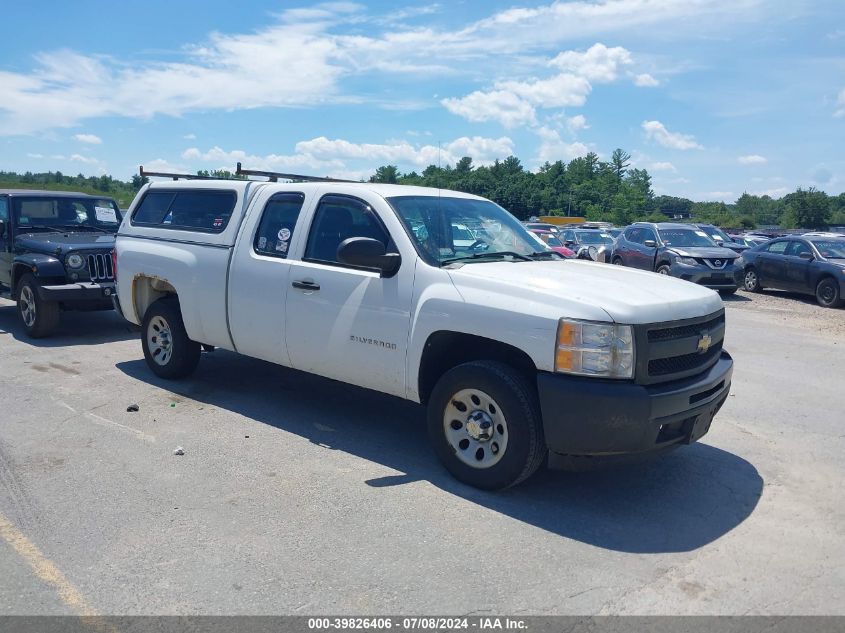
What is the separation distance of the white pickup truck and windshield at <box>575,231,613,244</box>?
19982 mm

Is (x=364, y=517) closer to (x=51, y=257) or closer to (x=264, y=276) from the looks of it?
(x=264, y=276)

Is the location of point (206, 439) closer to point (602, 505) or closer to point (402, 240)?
point (402, 240)

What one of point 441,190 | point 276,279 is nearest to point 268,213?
point 276,279

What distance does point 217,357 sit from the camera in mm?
8492

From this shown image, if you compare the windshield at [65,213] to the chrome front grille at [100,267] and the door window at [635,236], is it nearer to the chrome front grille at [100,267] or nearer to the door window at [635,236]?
the chrome front grille at [100,267]

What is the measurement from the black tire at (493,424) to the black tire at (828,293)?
1378cm

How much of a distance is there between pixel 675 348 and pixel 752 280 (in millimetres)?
15613

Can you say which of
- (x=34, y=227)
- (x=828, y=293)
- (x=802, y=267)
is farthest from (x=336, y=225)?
(x=802, y=267)

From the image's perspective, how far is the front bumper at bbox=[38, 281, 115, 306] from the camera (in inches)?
370

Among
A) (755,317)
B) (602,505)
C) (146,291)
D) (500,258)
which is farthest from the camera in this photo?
(755,317)

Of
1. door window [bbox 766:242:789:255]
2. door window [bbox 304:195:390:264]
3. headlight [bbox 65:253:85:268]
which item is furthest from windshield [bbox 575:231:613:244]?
door window [bbox 304:195:390:264]

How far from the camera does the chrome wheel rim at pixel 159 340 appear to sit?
7281 mm

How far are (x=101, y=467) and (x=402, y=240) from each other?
8.74ft

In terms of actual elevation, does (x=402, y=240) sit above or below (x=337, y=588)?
above
